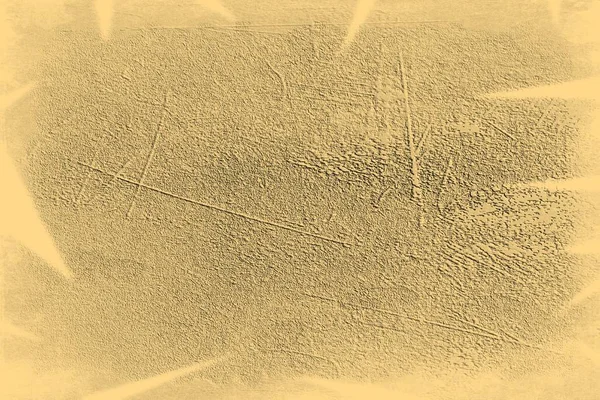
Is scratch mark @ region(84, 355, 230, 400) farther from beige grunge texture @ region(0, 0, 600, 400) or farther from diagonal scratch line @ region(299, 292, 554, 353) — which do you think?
diagonal scratch line @ region(299, 292, 554, 353)

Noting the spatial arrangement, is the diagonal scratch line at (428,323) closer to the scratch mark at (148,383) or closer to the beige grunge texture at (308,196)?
the beige grunge texture at (308,196)

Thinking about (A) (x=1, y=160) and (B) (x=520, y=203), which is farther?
(A) (x=1, y=160)

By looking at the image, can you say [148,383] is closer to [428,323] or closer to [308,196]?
[308,196]

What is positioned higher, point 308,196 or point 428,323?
point 308,196

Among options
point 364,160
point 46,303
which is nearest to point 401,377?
point 364,160

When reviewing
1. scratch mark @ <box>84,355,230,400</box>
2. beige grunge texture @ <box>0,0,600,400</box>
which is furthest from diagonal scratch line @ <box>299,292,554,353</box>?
scratch mark @ <box>84,355,230,400</box>

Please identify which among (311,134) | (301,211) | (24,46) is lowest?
(301,211)

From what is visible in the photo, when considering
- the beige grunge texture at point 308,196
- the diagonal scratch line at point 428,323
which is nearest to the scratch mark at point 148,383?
the beige grunge texture at point 308,196

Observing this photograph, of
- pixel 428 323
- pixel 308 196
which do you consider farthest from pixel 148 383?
pixel 428 323

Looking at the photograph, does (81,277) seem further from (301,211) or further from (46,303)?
(301,211)
